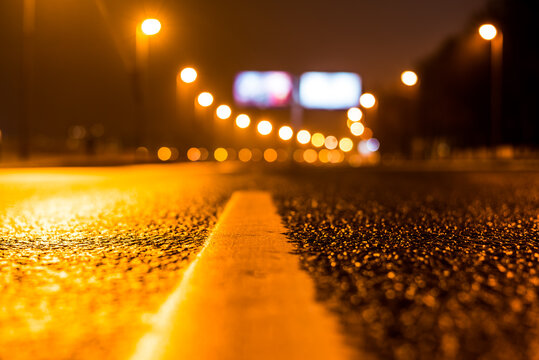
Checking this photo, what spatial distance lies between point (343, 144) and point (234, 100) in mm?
94884

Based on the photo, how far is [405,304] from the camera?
9.93ft

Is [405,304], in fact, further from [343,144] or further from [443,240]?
[343,144]

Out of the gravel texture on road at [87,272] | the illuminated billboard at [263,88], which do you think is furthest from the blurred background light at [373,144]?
the gravel texture on road at [87,272]

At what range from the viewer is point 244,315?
2758 mm

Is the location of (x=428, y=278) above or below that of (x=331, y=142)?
below

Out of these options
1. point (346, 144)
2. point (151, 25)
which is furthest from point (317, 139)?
point (151, 25)

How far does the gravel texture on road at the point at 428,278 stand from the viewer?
2.48 meters

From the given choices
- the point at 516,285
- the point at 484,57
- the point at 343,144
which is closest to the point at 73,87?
the point at 484,57

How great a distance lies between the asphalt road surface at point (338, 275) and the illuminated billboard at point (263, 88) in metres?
59.5

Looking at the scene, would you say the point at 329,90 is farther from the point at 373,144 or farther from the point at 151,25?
the point at 151,25

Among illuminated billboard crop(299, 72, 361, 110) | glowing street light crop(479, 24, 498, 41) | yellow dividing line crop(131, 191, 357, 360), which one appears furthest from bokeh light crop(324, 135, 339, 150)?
yellow dividing line crop(131, 191, 357, 360)

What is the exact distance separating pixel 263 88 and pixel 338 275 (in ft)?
209

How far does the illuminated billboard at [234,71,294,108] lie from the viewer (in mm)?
66688

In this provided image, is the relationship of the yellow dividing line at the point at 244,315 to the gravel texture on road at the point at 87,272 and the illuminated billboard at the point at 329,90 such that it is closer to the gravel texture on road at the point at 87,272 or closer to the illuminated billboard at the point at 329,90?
the gravel texture on road at the point at 87,272
